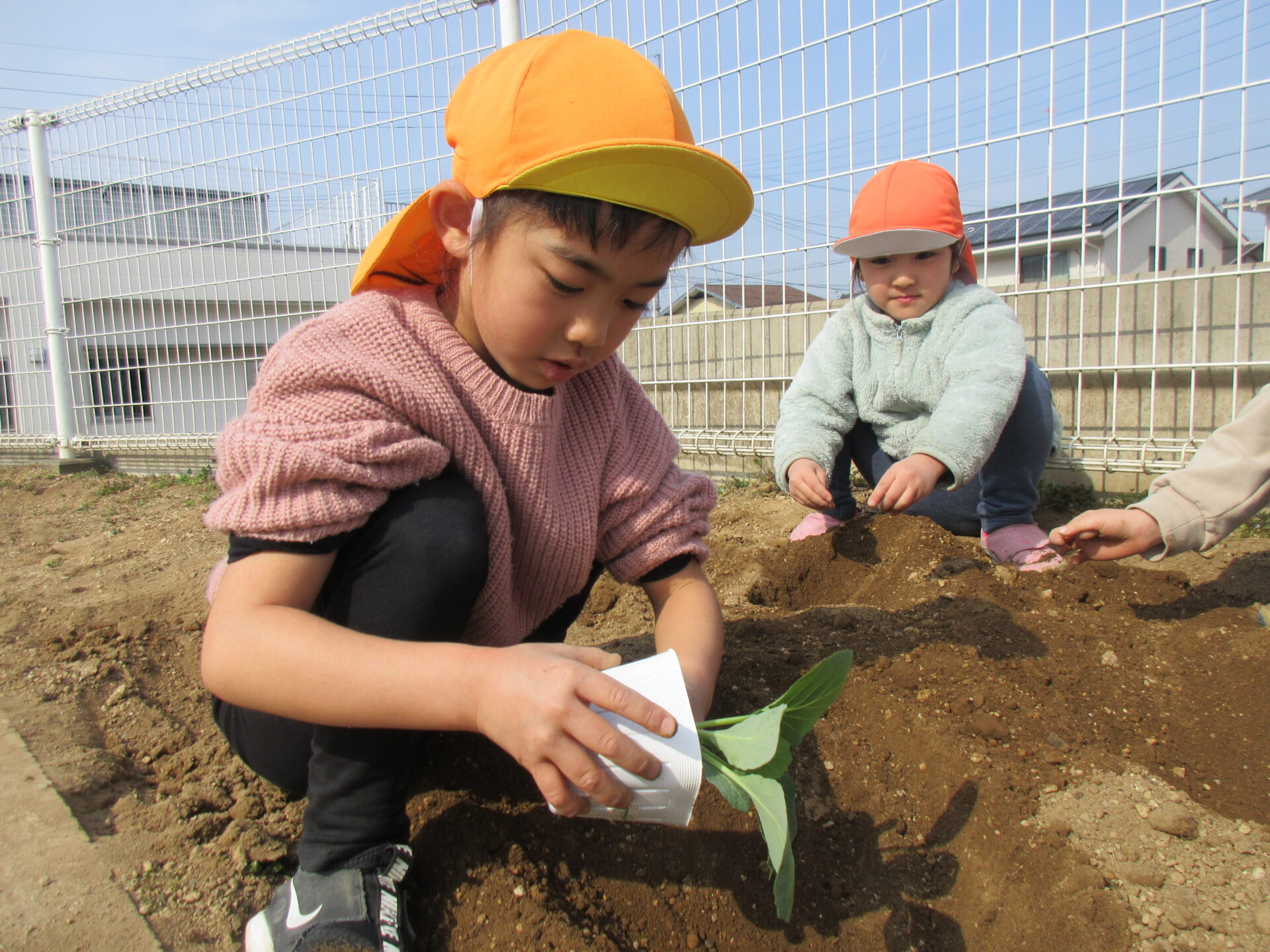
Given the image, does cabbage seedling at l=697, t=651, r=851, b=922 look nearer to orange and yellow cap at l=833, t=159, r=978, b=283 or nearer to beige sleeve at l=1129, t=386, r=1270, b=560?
beige sleeve at l=1129, t=386, r=1270, b=560

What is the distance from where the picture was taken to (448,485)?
119 cm

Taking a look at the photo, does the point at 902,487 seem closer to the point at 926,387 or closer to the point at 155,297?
the point at 926,387

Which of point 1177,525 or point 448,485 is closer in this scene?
point 448,485

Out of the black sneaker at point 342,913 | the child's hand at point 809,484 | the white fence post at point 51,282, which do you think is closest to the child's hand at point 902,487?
the child's hand at point 809,484

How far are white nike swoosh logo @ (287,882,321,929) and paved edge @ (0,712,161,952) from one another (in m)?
0.17

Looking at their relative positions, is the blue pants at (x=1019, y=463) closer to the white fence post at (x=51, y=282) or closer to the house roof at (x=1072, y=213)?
the house roof at (x=1072, y=213)

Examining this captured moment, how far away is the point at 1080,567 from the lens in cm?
200

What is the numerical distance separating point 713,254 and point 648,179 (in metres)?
3.06

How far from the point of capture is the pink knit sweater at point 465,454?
1.04m

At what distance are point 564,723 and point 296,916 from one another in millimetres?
526

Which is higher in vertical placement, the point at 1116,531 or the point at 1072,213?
the point at 1072,213

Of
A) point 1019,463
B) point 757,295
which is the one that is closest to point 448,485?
point 1019,463

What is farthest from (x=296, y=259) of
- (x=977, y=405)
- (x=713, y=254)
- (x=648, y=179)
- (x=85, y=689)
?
(x=648, y=179)

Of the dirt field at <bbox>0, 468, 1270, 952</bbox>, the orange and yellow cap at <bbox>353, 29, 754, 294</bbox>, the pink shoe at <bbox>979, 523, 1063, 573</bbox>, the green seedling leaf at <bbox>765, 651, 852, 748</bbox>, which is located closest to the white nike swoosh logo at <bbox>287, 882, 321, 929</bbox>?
the dirt field at <bbox>0, 468, 1270, 952</bbox>
